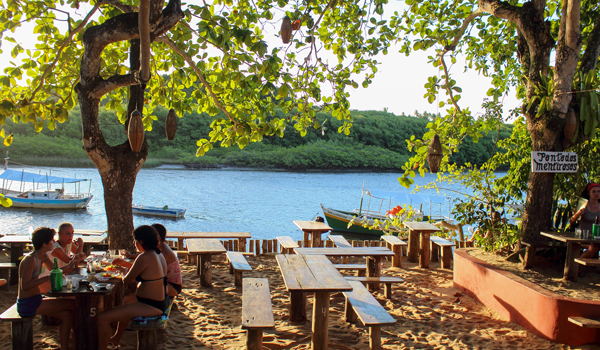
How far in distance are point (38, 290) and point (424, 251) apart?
597cm

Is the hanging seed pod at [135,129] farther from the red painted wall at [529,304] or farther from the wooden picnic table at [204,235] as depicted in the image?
the red painted wall at [529,304]

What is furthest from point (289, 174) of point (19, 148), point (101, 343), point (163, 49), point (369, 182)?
point (101, 343)

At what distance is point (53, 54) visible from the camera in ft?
19.8

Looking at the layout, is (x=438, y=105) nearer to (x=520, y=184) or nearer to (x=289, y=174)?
(x=520, y=184)

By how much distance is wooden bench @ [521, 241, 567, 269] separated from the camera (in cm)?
517

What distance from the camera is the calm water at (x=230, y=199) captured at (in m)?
29.3

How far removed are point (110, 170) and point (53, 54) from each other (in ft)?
7.33

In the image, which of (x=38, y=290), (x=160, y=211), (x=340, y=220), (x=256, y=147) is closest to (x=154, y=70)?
(x=38, y=290)

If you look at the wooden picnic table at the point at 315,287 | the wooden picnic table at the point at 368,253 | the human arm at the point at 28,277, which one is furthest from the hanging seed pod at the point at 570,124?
the human arm at the point at 28,277

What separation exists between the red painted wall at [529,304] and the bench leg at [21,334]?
477 centimetres

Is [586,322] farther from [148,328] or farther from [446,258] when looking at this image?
[148,328]

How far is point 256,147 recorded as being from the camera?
6288 centimetres

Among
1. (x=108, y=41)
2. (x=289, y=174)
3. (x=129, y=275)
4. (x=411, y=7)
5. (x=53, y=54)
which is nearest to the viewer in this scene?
(x=129, y=275)

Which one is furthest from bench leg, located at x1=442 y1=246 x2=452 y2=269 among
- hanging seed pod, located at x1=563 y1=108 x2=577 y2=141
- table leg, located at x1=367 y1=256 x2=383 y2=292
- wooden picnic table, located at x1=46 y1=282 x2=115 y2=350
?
wooden picnic table, located at x1=46 y1=282 x2=115 y2=350
